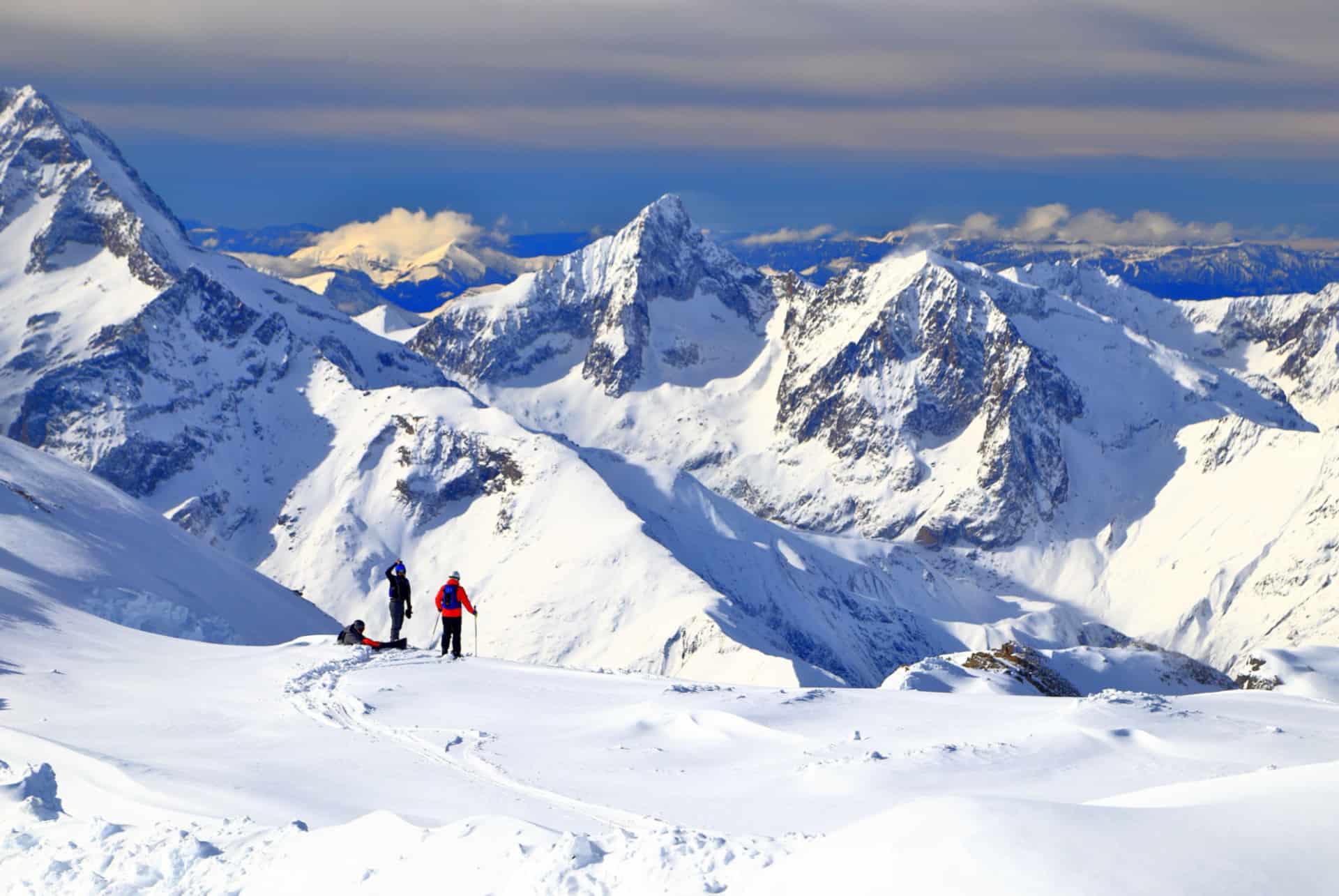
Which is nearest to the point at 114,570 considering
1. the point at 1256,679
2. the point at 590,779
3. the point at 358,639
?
the point at 358,639

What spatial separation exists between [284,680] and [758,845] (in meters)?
20.1

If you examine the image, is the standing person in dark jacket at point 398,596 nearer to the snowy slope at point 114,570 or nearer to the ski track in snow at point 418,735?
the ski track in snow at point 418,735

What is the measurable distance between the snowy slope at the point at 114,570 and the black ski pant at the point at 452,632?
11.6 metres

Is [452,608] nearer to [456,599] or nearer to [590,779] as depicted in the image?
[456,599]

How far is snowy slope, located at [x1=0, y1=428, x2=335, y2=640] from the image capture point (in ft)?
160

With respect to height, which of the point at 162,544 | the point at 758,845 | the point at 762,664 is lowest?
the point at 762,664

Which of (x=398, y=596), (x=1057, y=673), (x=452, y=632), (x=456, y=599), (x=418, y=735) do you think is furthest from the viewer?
(x=1057, y=673)

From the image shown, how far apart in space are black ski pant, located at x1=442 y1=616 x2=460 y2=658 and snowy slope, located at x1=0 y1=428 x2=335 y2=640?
11558mm

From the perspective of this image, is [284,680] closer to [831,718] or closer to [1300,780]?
[831,718]

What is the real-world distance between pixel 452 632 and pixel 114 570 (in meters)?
24.4

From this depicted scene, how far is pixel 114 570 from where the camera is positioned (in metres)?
55.8

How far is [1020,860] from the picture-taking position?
41.9 feet

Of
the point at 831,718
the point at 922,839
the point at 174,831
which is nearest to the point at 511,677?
the point at 831,718

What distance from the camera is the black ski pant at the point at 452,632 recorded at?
3788 centimetres
